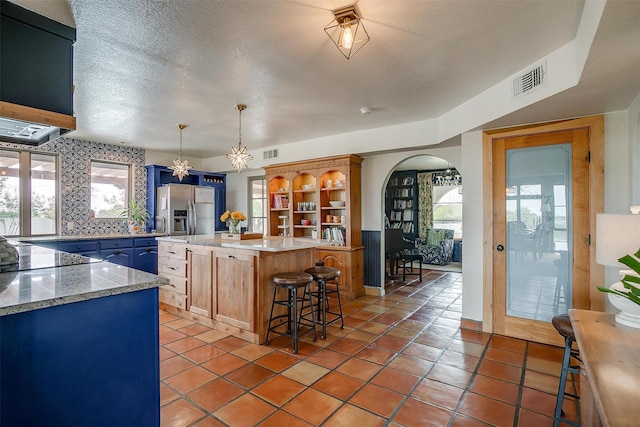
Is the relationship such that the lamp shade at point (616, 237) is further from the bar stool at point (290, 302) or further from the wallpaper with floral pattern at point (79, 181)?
the wallpaper with floral pattern at point (79, 181)

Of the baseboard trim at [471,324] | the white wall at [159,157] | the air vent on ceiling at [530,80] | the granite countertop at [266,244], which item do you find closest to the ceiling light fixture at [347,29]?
the air vent on ceiling at [530,80]

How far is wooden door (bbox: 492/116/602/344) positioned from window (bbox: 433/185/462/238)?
16.2ft

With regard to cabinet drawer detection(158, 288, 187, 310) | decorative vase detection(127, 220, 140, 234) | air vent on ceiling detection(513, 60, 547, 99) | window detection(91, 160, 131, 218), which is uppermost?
air vent on ceiling detection(513, 60, 547, 99)

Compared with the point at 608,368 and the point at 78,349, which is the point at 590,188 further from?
the point at 78,349

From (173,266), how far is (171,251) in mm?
198

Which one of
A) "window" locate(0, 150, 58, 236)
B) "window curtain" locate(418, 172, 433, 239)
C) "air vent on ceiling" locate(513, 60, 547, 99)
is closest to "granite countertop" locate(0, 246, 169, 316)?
"air vent on ceiling" locate(513, 60, 547, 99)

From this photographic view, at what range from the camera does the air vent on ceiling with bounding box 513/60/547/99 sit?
2.50 m

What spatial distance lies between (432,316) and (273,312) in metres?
2.04

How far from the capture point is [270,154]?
593 centimetres

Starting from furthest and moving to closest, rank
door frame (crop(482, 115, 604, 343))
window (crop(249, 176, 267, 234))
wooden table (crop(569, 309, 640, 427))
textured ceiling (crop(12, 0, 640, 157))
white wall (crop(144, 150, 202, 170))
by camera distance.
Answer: window (crop(249, 176, 267, 234)) < white wall (crop(144, 150, 202, 170)) < door frame (crop(482, 115, 604, 343)) < textured ceiling (crop(12, 0, 640, 157)) < wooden table (crop(569, 309, 640, 427))

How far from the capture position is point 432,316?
13.0 ft

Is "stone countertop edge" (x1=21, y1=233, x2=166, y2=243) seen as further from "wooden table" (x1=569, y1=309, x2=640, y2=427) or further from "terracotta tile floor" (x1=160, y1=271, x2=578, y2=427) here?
"wooden table" (x1=569, y1=309, x2=640, y2=427)

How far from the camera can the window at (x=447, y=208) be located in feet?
26.9

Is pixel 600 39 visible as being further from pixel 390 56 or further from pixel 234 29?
pixel 234 29
